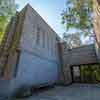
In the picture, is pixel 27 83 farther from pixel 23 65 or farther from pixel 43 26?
pixel 43 26

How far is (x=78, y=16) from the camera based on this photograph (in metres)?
21.2

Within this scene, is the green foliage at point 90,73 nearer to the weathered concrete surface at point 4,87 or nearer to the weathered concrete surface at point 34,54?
the weathered concrete surface at point 34,54

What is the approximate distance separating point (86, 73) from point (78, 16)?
740cm

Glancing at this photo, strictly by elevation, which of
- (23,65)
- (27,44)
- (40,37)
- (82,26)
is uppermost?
(82,26)

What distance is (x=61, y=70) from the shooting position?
18.8 meters

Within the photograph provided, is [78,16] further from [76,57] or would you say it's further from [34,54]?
[34,54]

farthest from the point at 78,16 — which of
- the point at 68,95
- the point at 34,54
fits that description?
the point at 68,95

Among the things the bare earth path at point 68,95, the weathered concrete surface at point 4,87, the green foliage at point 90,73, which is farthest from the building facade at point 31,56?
the green foliage at point 90,73

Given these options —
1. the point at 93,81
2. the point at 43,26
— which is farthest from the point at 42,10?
the point at 93,81

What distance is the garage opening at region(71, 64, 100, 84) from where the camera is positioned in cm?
1922

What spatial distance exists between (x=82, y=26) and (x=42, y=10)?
6.78 meters

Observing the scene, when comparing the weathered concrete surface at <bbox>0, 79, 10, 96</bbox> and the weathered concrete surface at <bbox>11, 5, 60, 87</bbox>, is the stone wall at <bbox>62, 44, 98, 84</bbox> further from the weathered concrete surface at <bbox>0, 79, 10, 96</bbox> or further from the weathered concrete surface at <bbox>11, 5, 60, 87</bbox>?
the weathered concrete surface at <bbox>0, 79, 10, 96</bbox>

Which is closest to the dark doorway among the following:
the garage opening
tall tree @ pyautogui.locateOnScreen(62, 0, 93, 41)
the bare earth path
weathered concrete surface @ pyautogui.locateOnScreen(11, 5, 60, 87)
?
the garage opening

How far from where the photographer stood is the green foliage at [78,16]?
20.2 m
